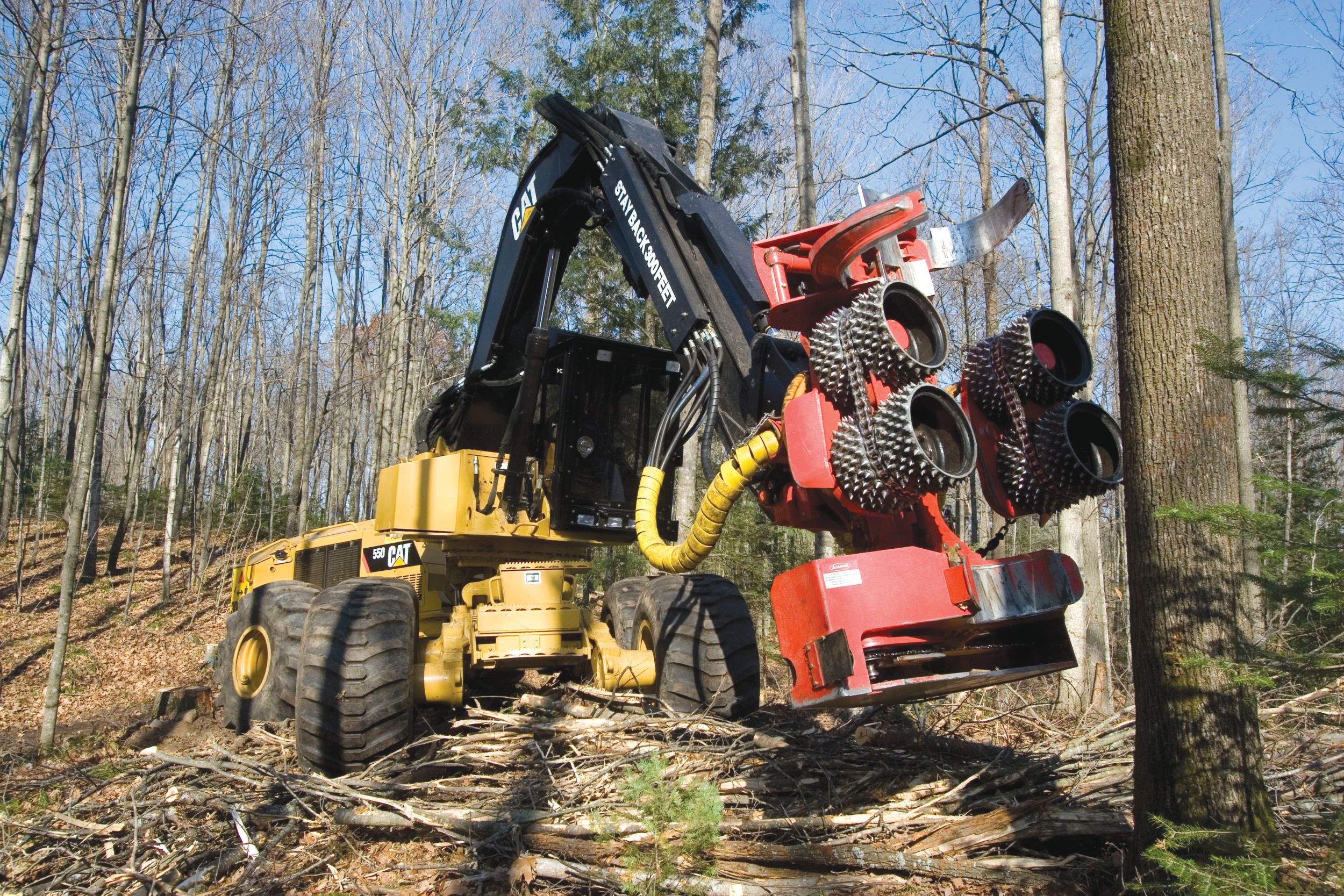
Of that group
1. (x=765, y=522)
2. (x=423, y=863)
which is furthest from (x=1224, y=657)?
(x=765, y=522)

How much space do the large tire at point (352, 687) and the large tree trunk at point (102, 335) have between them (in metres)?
3.78

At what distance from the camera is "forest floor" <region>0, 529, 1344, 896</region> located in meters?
3.63

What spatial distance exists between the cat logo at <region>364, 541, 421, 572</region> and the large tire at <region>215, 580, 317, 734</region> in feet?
1.85

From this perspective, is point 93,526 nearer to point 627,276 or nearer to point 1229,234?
point 627,276

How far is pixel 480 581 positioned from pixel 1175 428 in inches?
202

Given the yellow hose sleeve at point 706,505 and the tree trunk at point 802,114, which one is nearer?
the yellow hose sleeve at point 706,505

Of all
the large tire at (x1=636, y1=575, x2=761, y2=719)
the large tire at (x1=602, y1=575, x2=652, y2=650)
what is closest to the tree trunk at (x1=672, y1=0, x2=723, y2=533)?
the large tire at (x1=602, y1=575, x2=652, y2=650)

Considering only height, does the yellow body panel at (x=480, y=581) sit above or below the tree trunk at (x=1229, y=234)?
below

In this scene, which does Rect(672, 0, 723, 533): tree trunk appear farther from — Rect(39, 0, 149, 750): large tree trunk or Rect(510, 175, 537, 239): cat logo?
Rect(39, 0, 149, 750): large tree trunk

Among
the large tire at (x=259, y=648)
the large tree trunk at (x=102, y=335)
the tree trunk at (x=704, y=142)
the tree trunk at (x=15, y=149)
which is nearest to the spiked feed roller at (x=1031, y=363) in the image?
the large tire at (x=259, y=648)

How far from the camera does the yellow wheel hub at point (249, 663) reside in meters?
8.07

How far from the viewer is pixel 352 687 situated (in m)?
5.65

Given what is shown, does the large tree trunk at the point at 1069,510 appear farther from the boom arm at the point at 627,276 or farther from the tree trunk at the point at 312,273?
the tree trunk at the point at 312,273

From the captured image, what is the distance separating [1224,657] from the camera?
294 centimetres
